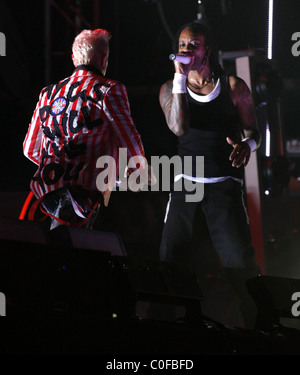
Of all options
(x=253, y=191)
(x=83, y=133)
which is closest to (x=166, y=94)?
(x=83, y=133)

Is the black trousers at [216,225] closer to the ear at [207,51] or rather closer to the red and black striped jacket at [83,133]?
the red and black striped jacket at [83,133]

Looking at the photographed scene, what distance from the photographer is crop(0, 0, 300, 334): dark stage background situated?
4.39 metres

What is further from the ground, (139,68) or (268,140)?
(139,68)

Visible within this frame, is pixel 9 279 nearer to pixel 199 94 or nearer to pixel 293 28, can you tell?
pixel 199 94

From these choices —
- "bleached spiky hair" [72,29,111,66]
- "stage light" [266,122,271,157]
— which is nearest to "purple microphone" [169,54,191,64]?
"bleached spiky hair" [72,29,111,66]

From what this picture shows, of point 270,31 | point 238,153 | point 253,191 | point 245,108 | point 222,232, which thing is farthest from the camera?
point 270,31

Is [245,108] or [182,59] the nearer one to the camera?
[182,59]

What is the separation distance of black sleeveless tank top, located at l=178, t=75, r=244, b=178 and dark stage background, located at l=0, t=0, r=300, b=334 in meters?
0.84

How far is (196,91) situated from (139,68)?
13.3 feet

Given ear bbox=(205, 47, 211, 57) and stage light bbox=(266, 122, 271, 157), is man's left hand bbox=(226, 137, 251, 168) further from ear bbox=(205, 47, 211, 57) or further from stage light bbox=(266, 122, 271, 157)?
stage light bbox=(266, 122, 271, 157)

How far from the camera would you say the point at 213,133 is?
3010mm

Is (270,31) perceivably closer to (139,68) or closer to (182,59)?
(182,59)
